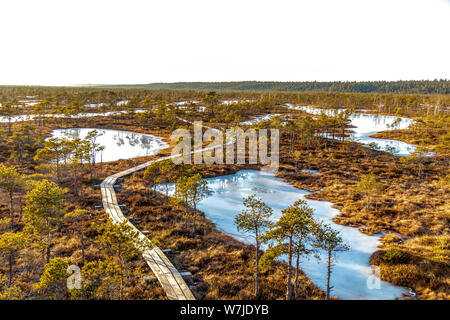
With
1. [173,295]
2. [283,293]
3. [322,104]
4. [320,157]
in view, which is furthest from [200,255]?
[322,104]

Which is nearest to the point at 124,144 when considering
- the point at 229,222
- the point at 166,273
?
the point at 229,222

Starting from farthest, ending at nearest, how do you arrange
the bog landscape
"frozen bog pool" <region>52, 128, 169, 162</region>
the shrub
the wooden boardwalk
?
"frozen bog pool" <region>52, 128, 169, 162</region> → the shrub → the bog landscape → the wooden boardwalk

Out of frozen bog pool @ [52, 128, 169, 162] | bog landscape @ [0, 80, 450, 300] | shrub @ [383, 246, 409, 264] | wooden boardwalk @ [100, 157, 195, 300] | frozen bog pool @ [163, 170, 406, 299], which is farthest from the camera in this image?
frozen bog pool @ [52, 128, 169, 162]

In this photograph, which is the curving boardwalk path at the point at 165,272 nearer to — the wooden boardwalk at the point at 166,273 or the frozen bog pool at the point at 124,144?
the wooden boardwalk at the point at 166,273

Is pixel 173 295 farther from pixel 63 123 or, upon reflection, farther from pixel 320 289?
pixel 63 123

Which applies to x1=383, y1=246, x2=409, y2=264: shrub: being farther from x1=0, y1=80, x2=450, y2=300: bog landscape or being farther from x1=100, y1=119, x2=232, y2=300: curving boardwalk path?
x1=100, y1=119, x2=232, y2=300: curving boardwalk path

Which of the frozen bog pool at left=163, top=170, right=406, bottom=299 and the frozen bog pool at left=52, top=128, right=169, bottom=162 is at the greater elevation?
the frozen bog pool at left=52, top=128, right=169, bottom=162

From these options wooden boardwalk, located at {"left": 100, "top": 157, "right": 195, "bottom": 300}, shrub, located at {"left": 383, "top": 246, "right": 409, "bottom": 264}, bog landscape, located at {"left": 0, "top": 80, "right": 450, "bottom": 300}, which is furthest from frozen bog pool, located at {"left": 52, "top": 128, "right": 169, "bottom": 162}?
shrub, located at {"left": 383, "top": 246, "right": 409, "bottom": 264}

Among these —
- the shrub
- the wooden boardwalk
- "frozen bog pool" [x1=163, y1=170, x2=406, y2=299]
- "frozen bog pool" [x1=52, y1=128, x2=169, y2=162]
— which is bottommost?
"frozen bog pool" [x1=163, y1=170, x2=406, y2=299]

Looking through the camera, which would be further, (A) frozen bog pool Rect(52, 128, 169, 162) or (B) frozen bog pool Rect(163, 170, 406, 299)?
(A) frozen bog pool Rect(52, 128, 169, 162)
